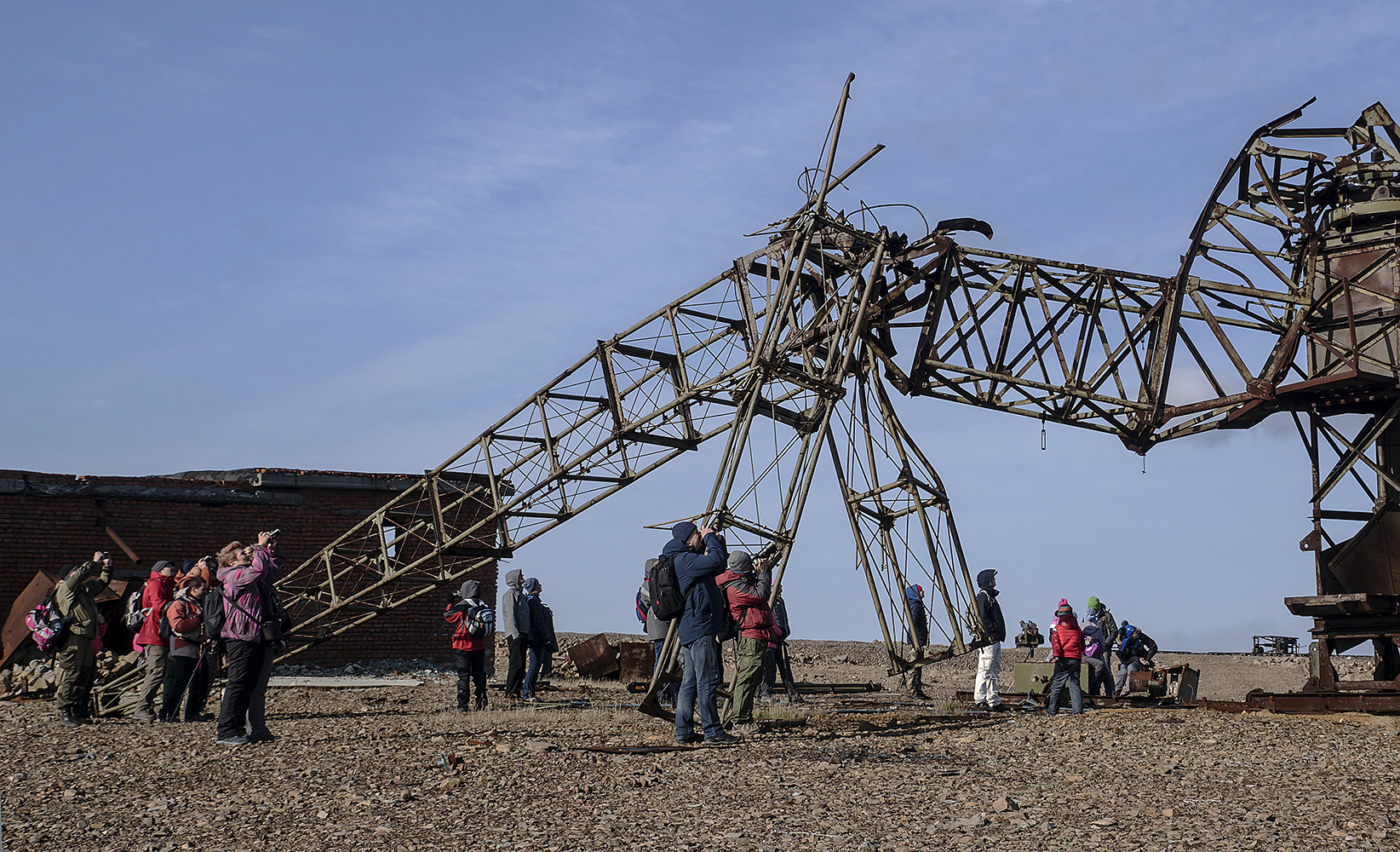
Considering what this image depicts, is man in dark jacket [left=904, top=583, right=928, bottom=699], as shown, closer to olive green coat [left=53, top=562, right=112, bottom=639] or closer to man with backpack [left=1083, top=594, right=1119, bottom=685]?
man with backpack [left=1083, top=594, right=1119, bottom=685]

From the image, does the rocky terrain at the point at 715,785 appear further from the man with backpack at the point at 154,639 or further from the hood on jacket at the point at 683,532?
the hood on jacket at the point at 683,532

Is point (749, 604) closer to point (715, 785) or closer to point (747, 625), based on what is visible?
point (747, 625)

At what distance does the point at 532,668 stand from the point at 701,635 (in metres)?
5.99

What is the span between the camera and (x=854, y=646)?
3212 cm

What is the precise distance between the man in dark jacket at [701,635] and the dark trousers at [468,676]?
4.42 m

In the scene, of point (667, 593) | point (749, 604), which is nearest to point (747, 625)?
point (749, 604)

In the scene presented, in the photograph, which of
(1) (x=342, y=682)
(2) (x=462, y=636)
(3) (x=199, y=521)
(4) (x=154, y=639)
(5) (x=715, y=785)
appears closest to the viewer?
(5) (x=715, y=785)

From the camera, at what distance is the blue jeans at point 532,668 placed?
15.7 m

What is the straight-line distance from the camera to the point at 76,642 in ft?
41.1

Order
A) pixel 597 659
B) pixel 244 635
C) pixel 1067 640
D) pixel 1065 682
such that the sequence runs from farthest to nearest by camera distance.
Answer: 1. pixel 597 659
2. pixel 1065 682
3. pixel 1067 640
4. pixel 244 635

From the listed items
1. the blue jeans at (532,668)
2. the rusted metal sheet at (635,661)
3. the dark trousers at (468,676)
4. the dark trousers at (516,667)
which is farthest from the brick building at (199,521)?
the dark trousers at (468,676)

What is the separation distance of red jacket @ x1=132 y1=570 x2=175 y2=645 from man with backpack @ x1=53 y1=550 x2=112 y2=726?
0.54 metres

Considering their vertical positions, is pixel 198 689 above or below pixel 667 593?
below

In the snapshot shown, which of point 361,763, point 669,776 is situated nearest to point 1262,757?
point 669,776
